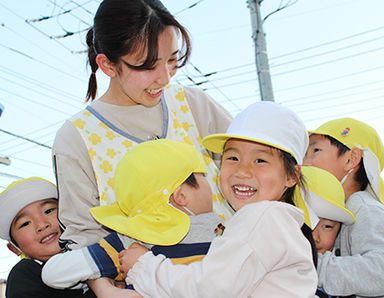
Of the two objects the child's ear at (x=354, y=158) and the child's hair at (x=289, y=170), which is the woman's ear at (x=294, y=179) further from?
the child's ear at (x=354, y=158)

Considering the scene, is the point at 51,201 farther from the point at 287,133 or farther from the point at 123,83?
the point at 287,133

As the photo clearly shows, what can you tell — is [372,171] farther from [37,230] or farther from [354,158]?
[37,230]

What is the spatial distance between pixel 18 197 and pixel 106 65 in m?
1.05

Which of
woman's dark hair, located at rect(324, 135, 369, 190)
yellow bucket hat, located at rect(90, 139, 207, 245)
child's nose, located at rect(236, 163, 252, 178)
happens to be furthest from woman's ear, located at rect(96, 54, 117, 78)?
woman's dark hair, located at rect(324, 135, 369, 190)

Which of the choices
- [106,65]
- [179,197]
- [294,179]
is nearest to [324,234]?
[294,179]

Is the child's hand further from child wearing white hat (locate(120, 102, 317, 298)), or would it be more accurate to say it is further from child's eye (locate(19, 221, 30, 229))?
child's eye (locate(19, 221, 30, 229))

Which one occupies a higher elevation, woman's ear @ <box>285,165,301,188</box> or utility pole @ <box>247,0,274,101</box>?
utility pole @ <box>247,0,274,101</box>

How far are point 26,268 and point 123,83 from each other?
1.16m

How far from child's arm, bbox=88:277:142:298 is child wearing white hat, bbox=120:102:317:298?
40mm

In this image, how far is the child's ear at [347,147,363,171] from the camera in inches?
95.1

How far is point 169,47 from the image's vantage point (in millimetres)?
2008

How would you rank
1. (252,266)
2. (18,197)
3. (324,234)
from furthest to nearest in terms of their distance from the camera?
(18,197) → (324,234) → (252,266)

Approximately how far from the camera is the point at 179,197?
6.06 ft

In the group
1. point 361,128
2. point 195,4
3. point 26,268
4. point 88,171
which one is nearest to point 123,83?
point 88,171
